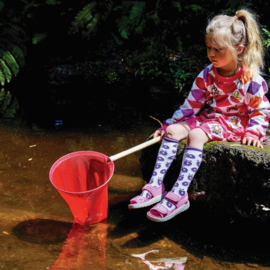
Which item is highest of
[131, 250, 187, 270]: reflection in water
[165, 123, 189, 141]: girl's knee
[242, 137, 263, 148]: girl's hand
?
[242, 137, 263, 148]: girl's hand

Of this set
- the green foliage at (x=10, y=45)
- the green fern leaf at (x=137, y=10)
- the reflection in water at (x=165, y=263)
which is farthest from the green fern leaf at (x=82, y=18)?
the reflection in water at (x=165, y=263)

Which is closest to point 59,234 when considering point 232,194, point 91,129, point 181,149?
point 181,149

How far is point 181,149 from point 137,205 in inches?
22.2

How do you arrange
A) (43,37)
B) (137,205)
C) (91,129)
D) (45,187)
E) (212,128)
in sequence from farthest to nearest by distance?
1. (43,37)
2. (91,129)
3. (45,187)
4. (212,128)
5. (137,205)

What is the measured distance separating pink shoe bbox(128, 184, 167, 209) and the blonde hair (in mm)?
1153

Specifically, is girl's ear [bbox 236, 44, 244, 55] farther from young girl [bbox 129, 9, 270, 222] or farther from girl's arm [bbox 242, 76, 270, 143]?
girl's arm [bbox 242, 76, 270, 143]

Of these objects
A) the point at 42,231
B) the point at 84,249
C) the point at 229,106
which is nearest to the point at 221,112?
the point at 229,106

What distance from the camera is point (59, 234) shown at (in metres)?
2.70

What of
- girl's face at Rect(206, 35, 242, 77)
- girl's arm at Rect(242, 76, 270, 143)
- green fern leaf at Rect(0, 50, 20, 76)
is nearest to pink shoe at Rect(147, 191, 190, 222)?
girl's arm at Rect(242, 76, 270, 143)

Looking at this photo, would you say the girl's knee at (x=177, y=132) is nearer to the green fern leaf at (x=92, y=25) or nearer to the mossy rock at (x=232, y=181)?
the mossy rock at (x=232, y=181)

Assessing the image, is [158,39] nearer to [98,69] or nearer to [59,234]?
[98,69]

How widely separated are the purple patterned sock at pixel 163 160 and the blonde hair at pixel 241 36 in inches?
32.7

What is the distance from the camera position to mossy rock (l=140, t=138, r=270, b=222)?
2500 mm

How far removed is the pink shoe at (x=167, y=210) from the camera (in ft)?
8.36
